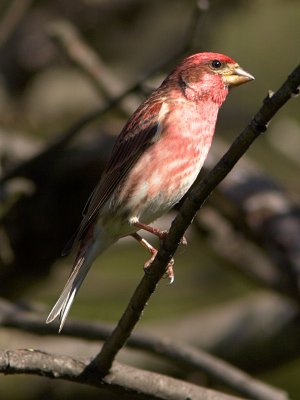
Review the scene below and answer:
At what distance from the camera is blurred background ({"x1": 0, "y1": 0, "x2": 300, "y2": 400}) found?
7000mm

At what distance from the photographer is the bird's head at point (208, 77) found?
18.9 feet

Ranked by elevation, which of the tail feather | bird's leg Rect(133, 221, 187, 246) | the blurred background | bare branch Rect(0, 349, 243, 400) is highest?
bird's leg Rect(133, 221, 187, 246)

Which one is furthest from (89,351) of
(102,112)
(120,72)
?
(120,72)

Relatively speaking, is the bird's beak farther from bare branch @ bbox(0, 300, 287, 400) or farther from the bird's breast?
bare branch @ bbox(0, 300, 287, 400)

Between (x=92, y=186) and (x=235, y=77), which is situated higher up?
(x=235, y=77)

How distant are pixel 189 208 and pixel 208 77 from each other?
1919 mm

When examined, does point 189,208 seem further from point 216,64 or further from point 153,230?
point 216,64

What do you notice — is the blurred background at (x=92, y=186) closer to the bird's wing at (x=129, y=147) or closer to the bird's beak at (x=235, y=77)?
the bird's beak at (x=235, y=77)

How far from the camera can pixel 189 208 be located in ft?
13.2

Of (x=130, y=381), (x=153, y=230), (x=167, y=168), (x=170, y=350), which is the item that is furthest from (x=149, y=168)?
(x=130, y=381)

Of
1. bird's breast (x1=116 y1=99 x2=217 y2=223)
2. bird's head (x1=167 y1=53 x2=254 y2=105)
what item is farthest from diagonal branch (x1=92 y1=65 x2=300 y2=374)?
bird's head (x1=167 y1=53 x2=254 y2=105)

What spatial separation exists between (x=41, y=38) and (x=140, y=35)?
4.02 feet

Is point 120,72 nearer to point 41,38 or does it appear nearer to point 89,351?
point 41,38

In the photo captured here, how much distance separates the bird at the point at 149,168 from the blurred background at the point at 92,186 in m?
0.54
